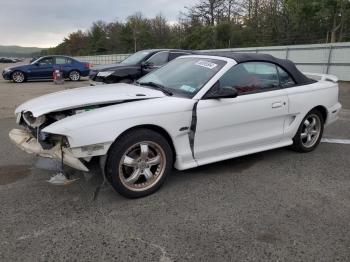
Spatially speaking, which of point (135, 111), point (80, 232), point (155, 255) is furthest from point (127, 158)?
point (155, 255)

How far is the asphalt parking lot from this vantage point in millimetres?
2871

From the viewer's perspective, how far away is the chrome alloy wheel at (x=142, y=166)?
12.1 feet

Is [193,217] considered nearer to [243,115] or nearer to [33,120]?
[243,115]

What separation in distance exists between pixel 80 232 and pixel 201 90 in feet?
6.54

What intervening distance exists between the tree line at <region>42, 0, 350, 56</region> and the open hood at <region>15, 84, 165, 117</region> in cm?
2087

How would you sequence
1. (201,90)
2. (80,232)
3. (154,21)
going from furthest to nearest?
(154,21) → (201,90) → (80,232)

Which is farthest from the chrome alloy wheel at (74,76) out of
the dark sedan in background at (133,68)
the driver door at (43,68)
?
the dark sedan in background at (133,68)

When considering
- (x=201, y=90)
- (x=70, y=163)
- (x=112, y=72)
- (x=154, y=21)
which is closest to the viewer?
(x=70, y=163)

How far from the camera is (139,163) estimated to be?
375 cm

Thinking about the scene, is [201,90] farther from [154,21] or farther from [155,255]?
[154,21]

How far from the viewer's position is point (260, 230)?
318 centimetres

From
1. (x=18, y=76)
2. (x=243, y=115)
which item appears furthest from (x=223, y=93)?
(x=18, y=76)

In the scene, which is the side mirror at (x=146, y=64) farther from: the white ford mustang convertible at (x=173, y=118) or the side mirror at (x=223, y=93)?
the side mirror at (x=223, y=93)

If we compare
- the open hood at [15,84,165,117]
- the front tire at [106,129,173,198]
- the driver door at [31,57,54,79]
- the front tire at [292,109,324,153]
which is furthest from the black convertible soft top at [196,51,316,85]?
the driver door at [31,57,54,79]
